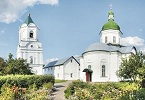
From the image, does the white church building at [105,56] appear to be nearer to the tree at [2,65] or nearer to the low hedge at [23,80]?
the tree at [2,65]

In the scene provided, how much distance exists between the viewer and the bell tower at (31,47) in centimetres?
6084

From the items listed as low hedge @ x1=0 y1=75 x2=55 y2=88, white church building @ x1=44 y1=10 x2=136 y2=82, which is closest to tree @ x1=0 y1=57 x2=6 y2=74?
low hedge @ x1=0 y1=75 x2=55 y2=88

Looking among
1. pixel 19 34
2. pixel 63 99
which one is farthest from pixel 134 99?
pixel 19 34

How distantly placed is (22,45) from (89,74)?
777 inches

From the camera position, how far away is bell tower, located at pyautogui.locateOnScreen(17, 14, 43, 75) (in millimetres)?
60844

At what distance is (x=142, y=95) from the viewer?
43.3 ft

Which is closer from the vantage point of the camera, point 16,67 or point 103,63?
point 16,67

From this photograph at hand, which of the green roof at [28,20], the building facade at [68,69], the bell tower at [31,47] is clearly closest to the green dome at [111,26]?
the building facade at [68,69]

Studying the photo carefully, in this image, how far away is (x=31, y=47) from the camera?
201 ft

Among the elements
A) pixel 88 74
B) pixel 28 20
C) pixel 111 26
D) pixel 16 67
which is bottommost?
pixel 88 74

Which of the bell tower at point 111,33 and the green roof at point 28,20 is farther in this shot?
the green roof at point 28,20

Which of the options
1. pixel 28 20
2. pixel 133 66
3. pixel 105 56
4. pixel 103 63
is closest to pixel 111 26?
pixel 105 56

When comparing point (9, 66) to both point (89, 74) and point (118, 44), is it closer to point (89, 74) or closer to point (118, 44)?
point (89, 74)

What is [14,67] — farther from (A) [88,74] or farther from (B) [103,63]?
(B) [103,63]
